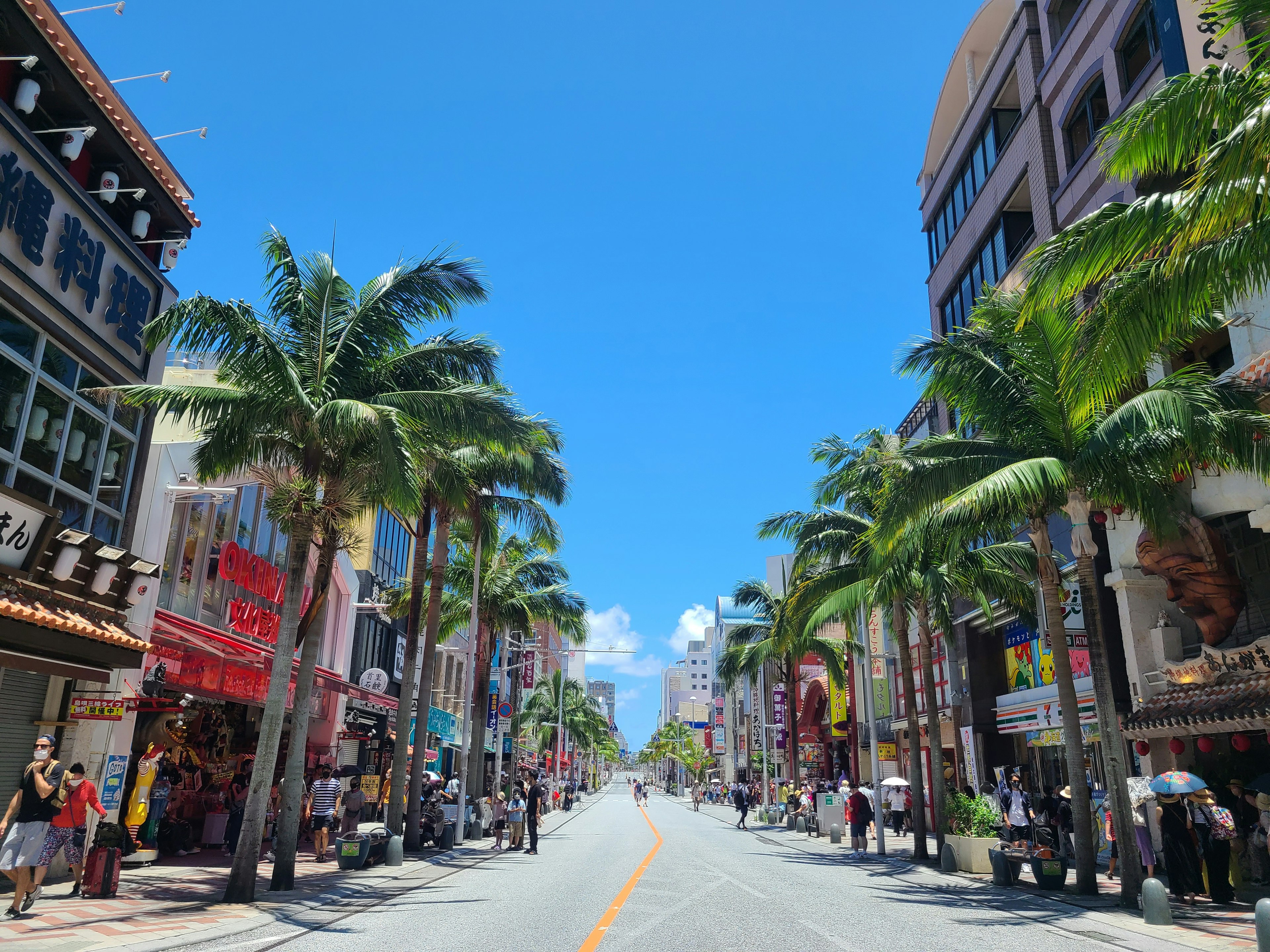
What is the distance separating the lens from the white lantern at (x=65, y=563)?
45.8ft

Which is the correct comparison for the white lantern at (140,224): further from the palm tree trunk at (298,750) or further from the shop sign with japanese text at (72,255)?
the palm tree trunk at (298,750)

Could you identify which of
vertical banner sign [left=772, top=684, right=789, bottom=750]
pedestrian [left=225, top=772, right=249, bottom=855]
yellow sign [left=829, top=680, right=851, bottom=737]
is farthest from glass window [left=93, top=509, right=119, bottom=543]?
vertical banner sign [left=772, top=684, right=789, bottom=750]

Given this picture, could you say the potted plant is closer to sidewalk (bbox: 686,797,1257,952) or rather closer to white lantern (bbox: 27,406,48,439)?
sidewalk (bbox: 686,797,1257,952)

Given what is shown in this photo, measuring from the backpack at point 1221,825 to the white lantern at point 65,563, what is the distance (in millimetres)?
17837

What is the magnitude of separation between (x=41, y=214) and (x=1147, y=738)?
22439 millimetres

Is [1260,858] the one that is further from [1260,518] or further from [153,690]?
[153,690]

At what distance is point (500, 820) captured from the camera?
26.0 m

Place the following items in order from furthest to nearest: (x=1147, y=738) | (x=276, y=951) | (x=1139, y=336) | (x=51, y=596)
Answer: (x=1147, y=738)
(x=51, y=596)
(x=1139, y=336)
(x=276, y=951)

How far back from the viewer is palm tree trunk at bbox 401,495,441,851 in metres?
22.7

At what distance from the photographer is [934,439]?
1733cm

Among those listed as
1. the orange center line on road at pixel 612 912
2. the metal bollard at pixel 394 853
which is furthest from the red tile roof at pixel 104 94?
the orange center line on road at pixel 612 912

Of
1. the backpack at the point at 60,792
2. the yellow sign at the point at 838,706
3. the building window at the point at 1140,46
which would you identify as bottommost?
the backpack at the point at 60,792

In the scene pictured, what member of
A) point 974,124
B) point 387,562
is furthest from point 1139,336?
point 387,562

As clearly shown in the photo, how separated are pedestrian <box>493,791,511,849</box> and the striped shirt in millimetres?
5903
